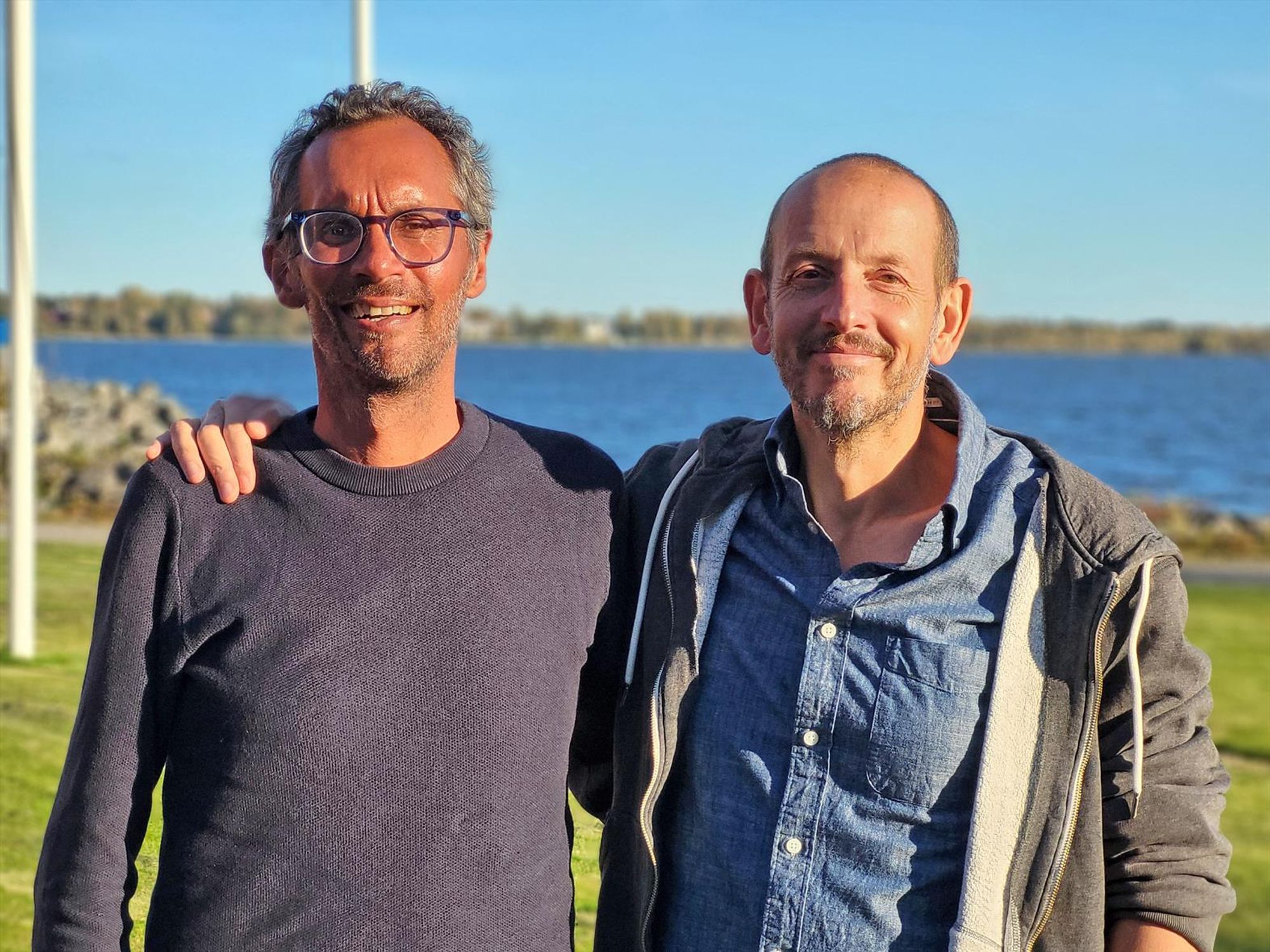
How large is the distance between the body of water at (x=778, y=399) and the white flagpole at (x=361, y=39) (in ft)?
20.7

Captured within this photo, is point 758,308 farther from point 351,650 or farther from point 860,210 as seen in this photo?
point 351,650

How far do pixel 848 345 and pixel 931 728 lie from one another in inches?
28.8

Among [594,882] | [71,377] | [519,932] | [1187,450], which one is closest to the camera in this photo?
[519,932]

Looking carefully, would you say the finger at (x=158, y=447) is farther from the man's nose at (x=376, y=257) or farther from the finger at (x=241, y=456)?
the man's nose at (x=376, y=257)

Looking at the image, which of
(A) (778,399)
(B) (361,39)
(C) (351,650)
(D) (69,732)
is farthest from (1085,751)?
(A) (778,399)

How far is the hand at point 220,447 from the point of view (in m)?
2.36

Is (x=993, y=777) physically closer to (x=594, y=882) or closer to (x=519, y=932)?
(x=519, y=932)

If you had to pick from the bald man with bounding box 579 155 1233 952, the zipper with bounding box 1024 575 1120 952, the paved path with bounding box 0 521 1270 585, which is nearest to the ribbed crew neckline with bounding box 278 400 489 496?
the bald man with bounding box 579 155 1233 952

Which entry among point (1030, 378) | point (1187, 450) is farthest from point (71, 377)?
point (1030, 378)

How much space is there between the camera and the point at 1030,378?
4658 inches

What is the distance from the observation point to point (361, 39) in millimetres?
5555

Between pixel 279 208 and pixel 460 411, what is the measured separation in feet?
1.68

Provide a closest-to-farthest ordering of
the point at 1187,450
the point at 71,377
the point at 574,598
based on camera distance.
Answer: the point at 574,598, the point at 71,377, the point at 1187,450

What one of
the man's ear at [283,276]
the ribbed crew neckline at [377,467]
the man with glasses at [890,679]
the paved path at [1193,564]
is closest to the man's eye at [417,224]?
the man's ear at [283,276]
